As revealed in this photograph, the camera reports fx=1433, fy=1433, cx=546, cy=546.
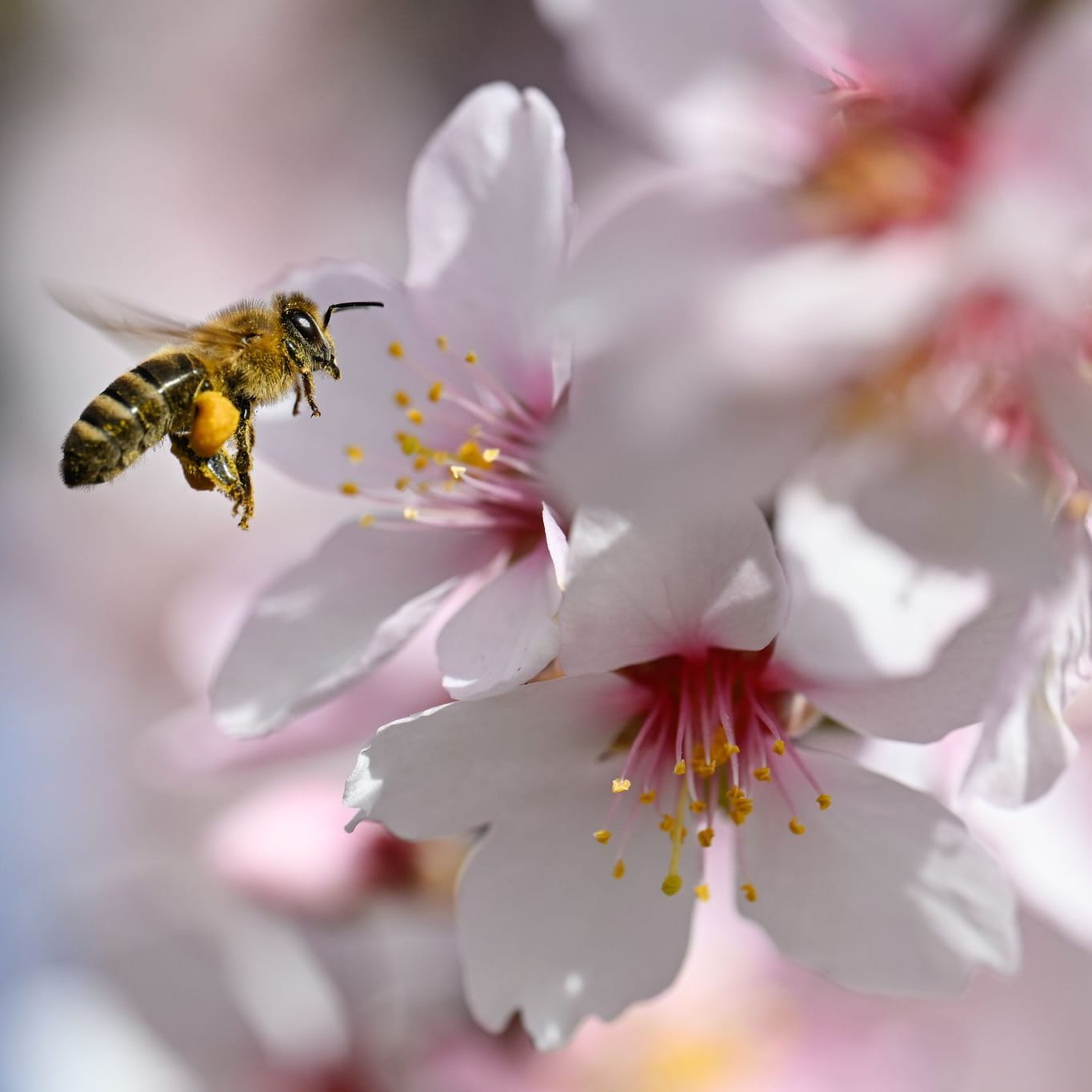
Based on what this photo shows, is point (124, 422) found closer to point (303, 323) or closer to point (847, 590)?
point (303, 323)

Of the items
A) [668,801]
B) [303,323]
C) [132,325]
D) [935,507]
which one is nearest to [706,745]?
[668,801]

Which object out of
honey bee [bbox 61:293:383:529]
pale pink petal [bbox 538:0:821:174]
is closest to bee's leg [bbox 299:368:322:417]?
honey bee [bbox 61:293:383:529]

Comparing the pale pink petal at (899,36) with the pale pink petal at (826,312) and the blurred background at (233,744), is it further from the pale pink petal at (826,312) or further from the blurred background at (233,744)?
the blurred background at (233,744)

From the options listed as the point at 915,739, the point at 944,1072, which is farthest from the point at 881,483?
the point at 944,1072

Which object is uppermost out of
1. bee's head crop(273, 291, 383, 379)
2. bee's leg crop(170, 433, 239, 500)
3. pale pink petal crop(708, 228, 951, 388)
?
pale pink petal crop(708, 228, 951, 388)

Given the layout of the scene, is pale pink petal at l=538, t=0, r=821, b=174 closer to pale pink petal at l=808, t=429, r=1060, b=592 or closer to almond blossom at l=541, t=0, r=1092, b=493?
almond blossom at l=541, t=0, r=1092, b=493

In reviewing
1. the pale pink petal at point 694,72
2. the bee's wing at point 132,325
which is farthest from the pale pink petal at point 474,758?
the bee's wing at point 132,325

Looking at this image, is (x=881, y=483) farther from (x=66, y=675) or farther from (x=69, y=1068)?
(x=66, y=675)
